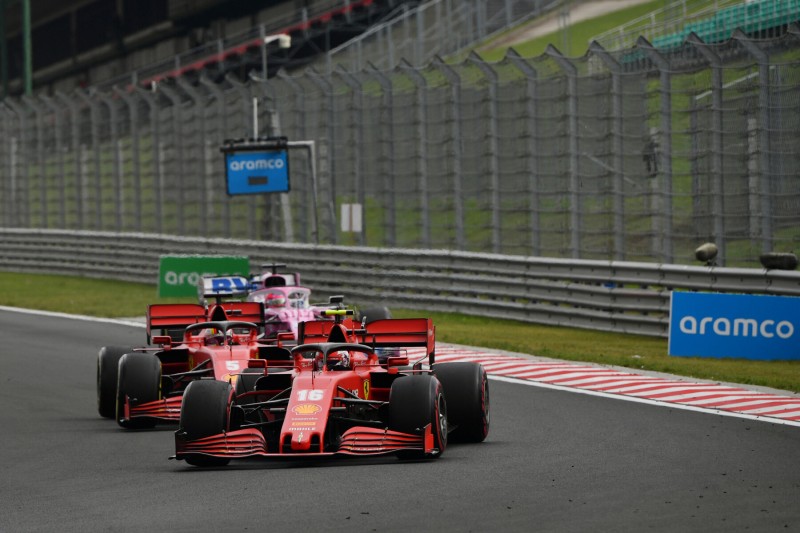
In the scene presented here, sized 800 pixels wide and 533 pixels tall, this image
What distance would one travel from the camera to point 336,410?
11.2 metres

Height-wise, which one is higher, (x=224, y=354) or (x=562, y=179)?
(x=562, y=179)

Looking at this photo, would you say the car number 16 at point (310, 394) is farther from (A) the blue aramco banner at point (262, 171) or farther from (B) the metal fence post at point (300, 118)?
(B) the metal fence post at point (300, 118)

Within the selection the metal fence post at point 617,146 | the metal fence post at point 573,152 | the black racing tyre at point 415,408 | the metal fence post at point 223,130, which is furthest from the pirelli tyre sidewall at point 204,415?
the metal fence post at point 223,130

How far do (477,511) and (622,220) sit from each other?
13399 millimetres

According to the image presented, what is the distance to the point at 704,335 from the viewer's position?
18250 millimetres

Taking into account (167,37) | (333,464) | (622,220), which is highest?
(167,37)

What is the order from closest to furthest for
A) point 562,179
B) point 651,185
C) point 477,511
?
point 477,511
point 651,185
point 562,179

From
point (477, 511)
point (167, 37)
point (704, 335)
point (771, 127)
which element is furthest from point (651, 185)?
point (167, 37)

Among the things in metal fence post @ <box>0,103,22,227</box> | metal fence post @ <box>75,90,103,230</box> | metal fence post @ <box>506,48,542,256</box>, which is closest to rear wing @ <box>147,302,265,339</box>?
metal fence post @ <box>506,48,542,256</box>

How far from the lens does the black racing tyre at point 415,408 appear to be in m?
11.0

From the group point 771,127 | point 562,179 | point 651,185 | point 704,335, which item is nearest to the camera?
point 704,335

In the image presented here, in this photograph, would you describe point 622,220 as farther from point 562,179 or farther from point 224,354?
point 224,354

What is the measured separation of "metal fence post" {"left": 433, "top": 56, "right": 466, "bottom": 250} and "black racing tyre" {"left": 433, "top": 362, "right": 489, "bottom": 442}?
1273cm

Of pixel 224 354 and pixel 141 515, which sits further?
pixel 224 354
